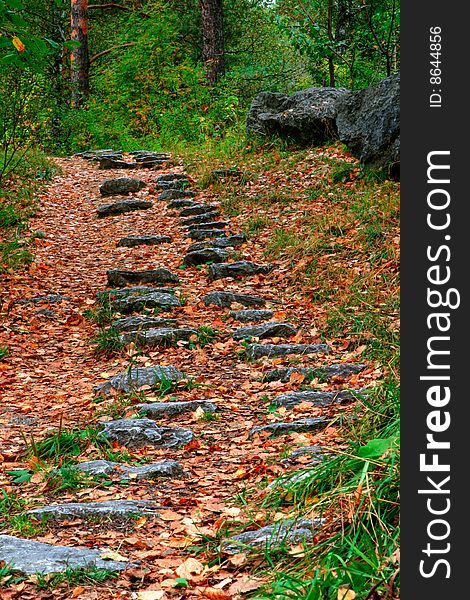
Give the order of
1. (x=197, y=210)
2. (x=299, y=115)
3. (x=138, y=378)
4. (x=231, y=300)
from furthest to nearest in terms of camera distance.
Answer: (x=299, y=115), (x=197, y=210), (x=231, y=300), (x=138, y=378)

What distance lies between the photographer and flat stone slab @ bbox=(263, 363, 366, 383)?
4930 millimetres

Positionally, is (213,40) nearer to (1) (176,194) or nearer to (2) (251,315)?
(1) (176,194)

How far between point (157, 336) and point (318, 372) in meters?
1.43

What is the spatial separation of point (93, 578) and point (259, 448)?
149cm

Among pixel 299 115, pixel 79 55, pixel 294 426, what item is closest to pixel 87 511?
pixel 294 426

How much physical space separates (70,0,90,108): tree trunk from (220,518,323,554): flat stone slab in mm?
15229

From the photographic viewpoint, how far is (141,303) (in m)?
6.52

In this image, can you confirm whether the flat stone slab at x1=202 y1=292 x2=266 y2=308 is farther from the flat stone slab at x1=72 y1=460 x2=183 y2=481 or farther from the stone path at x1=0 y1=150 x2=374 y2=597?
the flat stone slab at x1=72 y1=460 x2=183 y2=481

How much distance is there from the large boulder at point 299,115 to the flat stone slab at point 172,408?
6.88m

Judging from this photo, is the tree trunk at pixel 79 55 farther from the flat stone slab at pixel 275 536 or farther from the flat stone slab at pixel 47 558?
the flat stone slab at pixel 275 536

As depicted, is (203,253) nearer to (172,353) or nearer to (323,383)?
(172,353)

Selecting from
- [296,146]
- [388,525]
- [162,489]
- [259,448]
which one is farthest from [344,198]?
[388,525]

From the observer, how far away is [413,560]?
164 cm

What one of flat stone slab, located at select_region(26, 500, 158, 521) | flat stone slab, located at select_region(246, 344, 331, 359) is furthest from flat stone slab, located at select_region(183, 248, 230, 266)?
flat stone slab, located at select_region(26, 500, 158, 521)
